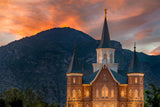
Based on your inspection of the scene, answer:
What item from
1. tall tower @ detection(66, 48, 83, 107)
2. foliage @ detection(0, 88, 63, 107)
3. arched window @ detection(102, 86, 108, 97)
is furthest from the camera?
arched window @ detection(102, 86, 108, 97)

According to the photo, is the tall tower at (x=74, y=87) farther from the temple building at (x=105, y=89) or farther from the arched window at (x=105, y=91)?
the arched window at (x=105, y=91)

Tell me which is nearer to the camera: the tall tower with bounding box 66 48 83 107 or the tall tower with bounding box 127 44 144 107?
the tall tower with bounding box 127 44 144 107

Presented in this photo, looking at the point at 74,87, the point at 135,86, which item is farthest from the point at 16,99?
the point at 135,86

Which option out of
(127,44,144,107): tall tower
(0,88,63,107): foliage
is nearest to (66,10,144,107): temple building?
(127,44,144,107): tall tower

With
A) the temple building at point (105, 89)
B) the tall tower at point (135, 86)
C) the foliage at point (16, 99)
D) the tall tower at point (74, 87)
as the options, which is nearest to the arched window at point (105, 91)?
the temple building at point (105, 89)

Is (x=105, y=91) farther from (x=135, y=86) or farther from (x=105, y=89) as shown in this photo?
(x=135, y=86)

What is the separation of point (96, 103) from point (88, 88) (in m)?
3.84

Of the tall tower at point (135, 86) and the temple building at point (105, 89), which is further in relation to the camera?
the temple building at point (105, 89)

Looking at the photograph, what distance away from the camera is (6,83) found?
199875 mm

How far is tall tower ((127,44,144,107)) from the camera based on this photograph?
7074 cm

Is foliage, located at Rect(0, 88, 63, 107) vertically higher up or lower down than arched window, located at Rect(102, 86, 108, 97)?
lower down

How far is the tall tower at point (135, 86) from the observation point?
7074 centimetres

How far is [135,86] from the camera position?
71.4 meters

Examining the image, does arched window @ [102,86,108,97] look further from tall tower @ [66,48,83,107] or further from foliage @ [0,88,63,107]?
foliage @ [0,88,63,107]
